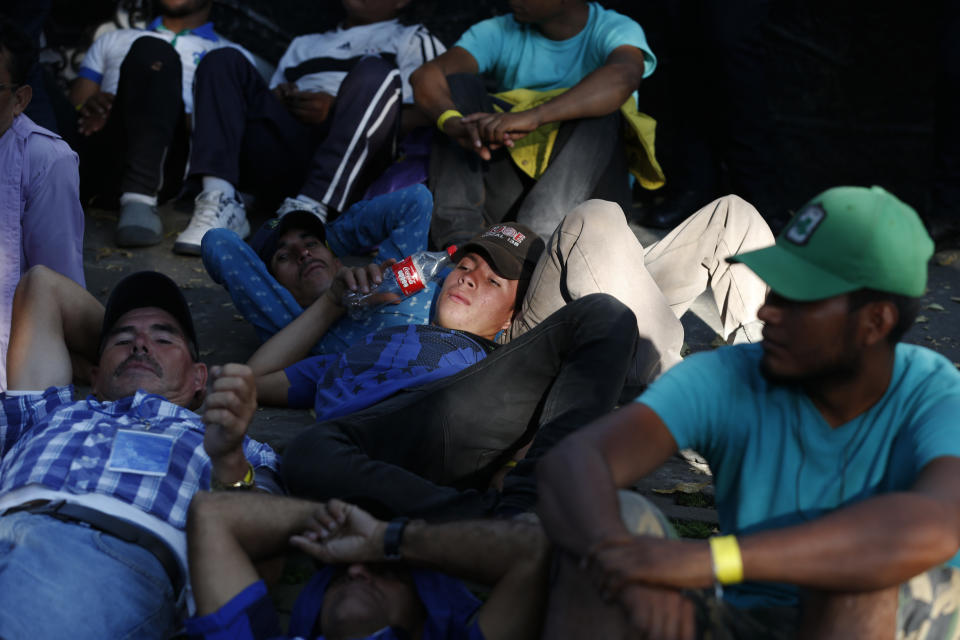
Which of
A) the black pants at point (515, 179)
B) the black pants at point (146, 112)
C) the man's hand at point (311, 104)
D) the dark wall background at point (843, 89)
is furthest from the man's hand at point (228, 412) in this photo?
the dark wall background at point (843, 89)

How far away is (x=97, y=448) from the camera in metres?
3.04

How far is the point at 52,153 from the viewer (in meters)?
4.09

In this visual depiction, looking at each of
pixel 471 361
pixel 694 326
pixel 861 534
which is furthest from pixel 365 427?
pixel 694 326

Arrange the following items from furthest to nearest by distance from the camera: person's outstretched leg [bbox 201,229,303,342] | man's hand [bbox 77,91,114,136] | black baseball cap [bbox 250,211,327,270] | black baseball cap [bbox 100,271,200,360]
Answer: man's hand [bbox 77,91,114,136], black baseball cap [bbox 250,211,327,270], person's outstretched leg [bbox 201,229,303,342], black baseball cap [bbox 100,271,200,360]

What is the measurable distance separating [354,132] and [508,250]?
6.09ft

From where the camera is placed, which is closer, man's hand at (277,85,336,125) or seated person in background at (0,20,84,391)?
seated person in background at (0,20,84,391)

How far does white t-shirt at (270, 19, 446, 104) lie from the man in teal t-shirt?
4.20m

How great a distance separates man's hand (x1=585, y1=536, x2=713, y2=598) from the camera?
1984 millimetres

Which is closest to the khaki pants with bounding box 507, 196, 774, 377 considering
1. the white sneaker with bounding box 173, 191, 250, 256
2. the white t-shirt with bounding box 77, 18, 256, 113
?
the white sneaker with bounding box 173, 191, 250, 256

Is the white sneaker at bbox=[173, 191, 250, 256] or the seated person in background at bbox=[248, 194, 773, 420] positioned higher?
the seated person in background at bbox=[248, 194, 773, 420]

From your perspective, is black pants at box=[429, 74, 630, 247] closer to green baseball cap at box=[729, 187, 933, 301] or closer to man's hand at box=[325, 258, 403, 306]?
man's hand at box=[325, 258, 403, 306]

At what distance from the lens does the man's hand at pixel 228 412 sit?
8.90 ft

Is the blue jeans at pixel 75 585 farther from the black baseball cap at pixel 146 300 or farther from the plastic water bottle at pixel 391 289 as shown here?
the plastic water bottle at pixel 391 289

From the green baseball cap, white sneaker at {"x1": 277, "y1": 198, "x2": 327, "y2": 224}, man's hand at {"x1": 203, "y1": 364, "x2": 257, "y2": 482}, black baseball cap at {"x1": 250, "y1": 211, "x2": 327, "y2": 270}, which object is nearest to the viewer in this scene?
the green baseball cap
